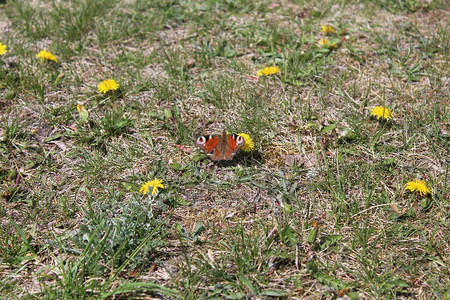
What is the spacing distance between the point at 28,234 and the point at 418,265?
240 centimetres

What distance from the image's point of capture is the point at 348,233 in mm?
2611

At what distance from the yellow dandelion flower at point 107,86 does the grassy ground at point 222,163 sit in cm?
10

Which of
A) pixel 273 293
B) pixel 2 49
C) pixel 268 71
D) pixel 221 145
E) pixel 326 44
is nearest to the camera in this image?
pixel 273 293

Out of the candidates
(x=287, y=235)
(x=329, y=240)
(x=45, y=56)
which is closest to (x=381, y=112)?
(x=329, y=240)

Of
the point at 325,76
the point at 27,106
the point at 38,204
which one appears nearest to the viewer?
the point at 38,204

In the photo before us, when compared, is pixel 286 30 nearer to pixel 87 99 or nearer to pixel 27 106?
pixel 87 99

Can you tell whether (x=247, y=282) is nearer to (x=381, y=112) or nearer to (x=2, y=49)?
(x=381, y=112)

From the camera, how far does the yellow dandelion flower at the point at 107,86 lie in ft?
11.9

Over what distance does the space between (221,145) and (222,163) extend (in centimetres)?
24

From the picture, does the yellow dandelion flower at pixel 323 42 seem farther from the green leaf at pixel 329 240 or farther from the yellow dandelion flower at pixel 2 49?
the yellow dandelion flower at pixel 2 49

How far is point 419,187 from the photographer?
276cm

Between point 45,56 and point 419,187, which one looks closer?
point 419,187

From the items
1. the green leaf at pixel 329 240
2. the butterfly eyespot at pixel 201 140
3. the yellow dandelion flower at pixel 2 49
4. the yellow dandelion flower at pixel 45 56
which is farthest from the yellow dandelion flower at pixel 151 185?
the yellow dandelion flower at pixel 2 49

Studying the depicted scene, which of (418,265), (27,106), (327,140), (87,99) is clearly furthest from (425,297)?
(27,106)
